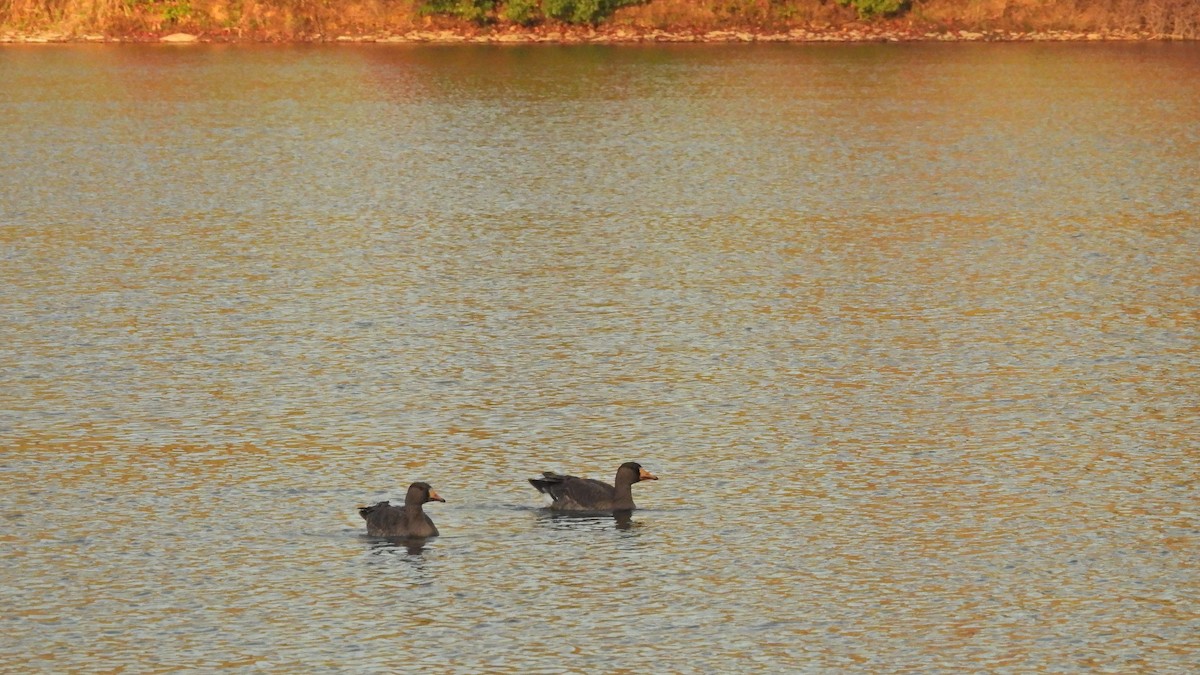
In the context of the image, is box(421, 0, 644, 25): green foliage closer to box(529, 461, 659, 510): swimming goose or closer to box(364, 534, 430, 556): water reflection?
box(529, 461, 659, 510): swimming goose

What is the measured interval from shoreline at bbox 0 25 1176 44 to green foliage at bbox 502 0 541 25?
0.51m

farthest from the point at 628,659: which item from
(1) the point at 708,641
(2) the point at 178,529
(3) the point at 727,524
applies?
(2) the point at 178,529

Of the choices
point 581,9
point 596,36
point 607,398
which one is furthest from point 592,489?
point 596,36

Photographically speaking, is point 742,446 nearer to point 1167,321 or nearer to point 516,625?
point 516,625

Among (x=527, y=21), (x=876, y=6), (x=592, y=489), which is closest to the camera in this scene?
(x=592, y=489)

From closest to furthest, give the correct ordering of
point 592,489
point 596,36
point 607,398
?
1. point 592,489
2. point 607,398
3. point 596,36

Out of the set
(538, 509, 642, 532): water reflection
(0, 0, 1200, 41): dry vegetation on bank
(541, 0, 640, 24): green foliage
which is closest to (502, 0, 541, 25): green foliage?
(0, 0, 1200, 41): dry vegetation on bank

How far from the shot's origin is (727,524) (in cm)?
1504

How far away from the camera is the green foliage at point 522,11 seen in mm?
68375

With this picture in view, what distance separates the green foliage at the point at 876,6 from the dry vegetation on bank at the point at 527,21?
0.17m

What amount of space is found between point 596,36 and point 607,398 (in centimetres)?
5082

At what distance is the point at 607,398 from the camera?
18938 millimetres

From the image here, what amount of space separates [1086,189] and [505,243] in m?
10.2

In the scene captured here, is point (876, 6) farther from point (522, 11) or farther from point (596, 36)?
point (522, 11)
